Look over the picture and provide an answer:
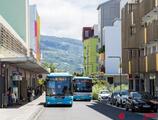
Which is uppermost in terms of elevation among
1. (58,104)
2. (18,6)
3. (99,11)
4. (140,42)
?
(99,11)

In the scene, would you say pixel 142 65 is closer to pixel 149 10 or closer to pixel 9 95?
pixel 149 10

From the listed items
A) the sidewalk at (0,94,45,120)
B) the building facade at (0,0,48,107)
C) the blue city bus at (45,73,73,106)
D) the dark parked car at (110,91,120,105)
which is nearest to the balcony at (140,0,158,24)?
the dark parked car at (110,91,120,105)

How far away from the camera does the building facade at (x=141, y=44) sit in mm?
54719

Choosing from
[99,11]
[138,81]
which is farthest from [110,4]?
[138,81]

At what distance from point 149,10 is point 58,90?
13.8 m

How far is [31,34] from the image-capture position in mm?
107500

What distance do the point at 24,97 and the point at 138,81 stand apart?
15.0 m

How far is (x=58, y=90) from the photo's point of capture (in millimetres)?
49188

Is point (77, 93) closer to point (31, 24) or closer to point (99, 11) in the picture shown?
point (31, 24)

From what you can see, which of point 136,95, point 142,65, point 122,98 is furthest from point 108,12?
point 136,95

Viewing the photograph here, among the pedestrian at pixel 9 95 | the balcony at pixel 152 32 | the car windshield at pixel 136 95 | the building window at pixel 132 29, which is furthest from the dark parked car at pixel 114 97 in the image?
the car windshield at pixel 136 95

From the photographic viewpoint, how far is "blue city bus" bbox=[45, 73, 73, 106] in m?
49.1

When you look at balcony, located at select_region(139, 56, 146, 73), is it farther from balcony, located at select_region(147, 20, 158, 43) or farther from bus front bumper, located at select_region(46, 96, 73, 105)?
bus front bumper, located at select_region(46, 96, 73, 105)

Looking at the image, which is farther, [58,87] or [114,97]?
[114,97]
